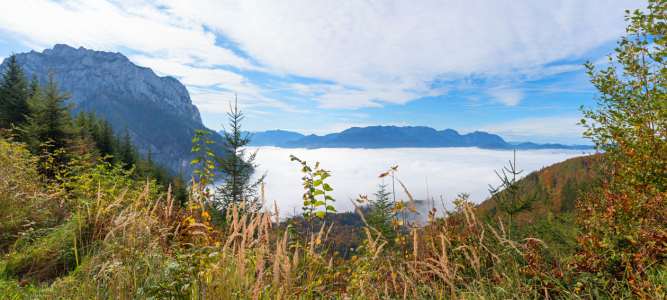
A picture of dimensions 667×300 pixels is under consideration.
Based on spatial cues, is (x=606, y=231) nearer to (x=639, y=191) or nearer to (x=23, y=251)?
(x=639, y=191)

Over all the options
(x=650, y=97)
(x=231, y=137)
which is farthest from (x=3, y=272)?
(x=231, y=137)

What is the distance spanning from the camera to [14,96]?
26062 millimetres

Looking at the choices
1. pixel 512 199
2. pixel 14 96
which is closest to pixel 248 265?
pixel 512 199

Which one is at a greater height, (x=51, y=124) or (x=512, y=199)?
(x=51, y=124)

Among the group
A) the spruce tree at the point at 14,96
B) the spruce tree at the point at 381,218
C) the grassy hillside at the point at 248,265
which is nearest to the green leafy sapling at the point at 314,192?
the grassy hillside at the point at 248,265

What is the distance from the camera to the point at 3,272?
2.94 meters

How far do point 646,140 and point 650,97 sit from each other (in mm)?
938

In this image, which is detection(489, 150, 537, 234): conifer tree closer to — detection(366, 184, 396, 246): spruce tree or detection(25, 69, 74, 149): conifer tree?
detection(366, 184, 396, 246): spruce tree

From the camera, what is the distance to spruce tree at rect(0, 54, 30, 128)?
24.4m

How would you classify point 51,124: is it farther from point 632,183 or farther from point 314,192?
point 632,183

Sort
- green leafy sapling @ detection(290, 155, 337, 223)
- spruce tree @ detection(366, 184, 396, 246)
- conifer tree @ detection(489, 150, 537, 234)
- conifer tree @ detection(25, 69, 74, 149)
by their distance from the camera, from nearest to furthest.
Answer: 1. green leafy sapling @ detection(290, 155, 337, 223)
2. spruce tree @ detection(366, 184, 396, 246)
3. conifer tree @ detection(489, 150, 537, 234)
4. conifer tree @ detection(25, 69, 74, 149)

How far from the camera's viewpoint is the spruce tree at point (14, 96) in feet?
80.0

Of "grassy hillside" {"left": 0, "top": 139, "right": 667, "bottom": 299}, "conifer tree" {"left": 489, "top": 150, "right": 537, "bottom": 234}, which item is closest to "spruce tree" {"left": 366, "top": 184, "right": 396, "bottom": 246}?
"grassy hillside" {"left": 0, "top": 139, "right": 667, "bottom": 299}

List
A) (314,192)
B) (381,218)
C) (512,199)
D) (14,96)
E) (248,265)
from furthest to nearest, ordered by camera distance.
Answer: (14,96) < (381,218) < (512,199) < (314,192) < (248,265)
